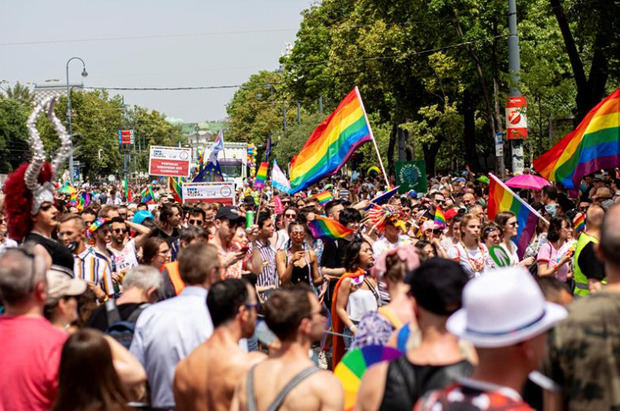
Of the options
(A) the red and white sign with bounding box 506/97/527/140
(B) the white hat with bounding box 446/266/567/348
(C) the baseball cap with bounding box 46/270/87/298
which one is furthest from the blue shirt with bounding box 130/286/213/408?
(A) the red and white sign with bounding box 506/97/527/140

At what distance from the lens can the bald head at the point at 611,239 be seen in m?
4.05

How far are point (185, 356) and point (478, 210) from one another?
6911 mm

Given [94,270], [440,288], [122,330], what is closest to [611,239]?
[440,288]

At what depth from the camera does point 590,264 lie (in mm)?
6594

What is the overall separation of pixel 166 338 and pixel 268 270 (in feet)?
15.7

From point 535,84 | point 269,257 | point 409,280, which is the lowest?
point 269,257

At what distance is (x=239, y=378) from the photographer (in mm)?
4723

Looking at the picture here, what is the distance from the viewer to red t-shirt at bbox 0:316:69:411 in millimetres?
4457

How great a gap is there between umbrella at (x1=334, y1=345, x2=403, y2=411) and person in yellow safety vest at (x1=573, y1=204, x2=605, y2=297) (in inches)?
102

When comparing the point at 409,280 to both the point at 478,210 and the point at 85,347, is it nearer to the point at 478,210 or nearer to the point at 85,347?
the point at 85,347

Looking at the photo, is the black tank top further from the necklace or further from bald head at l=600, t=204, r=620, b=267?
the necklace

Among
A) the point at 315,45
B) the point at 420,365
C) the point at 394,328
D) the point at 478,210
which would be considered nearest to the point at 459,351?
the point at 420,365

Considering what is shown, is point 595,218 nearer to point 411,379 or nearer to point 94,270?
point 411,379

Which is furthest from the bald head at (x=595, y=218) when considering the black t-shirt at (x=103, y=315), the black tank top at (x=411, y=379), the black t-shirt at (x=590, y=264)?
the black tank top at (x=411, y=379)
